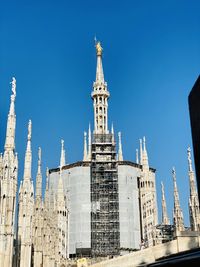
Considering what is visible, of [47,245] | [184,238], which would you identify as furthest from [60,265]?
[184,238]

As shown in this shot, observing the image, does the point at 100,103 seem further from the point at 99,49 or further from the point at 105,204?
the point at 105,204

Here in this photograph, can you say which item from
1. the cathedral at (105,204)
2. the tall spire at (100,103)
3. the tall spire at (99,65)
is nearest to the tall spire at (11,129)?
the cathedral at (105,204)

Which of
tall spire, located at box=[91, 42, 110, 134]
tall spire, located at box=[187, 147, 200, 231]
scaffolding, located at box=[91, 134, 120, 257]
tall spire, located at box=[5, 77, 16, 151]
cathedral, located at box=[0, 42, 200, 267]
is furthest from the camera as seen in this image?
tall spire, located at box=[91, 42, 110, 134]

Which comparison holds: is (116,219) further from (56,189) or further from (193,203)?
(193,203)

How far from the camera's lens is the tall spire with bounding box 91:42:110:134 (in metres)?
74.1

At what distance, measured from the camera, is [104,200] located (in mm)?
63438

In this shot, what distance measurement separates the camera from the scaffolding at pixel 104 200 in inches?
2393

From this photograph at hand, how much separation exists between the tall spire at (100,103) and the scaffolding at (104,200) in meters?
5.47

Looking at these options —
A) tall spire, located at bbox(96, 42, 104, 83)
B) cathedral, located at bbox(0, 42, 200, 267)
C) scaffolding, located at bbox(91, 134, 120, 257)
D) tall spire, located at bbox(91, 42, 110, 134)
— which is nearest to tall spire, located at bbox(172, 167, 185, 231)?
cathedral, located at bbox(0, 42, 200, 267)

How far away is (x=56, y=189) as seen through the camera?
6750 cm

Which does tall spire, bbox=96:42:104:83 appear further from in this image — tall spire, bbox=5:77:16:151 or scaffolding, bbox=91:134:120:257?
tall spire, bbox=5:77:16:151

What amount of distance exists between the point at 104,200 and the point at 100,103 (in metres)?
20.2

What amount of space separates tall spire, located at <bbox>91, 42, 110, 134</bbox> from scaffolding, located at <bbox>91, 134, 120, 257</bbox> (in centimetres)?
547

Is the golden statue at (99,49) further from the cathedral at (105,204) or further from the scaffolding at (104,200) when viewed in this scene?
the scaffolding at (104,200)
